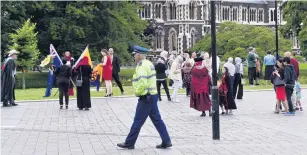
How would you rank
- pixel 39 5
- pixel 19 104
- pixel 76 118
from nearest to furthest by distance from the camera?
pixel 76 118
pixel 19 104
pixel 39 5

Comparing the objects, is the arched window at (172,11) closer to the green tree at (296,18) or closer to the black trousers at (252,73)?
the green tree at (296,18)

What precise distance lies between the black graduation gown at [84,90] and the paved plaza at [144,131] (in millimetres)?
396

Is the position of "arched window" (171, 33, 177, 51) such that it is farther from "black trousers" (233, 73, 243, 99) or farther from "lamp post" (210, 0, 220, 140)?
"lamp post" (210, 0, 220, 140)

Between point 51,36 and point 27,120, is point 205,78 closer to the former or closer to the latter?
point 27,120

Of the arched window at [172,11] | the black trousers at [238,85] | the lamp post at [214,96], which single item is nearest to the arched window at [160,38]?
the arched window at [172,11]

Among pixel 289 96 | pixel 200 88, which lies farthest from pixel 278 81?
pixel 200 88

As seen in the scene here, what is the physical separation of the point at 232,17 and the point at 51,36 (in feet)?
185

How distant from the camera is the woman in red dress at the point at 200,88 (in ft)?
55.8

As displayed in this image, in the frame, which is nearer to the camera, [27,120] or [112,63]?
[27,120]

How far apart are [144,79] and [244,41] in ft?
157

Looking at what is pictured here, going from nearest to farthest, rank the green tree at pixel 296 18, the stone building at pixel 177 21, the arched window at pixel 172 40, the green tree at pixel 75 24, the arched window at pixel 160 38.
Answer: the green tree at pixel 75 24
the green tree at pixel 296 18
the stone building at pixel 177 21
the arched window at pixel 172 40
the arched window at pixel 160 38

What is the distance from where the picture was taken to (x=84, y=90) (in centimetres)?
1928

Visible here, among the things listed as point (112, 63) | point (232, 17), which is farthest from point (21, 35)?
point (232, 17)

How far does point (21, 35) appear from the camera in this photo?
1651 inches
